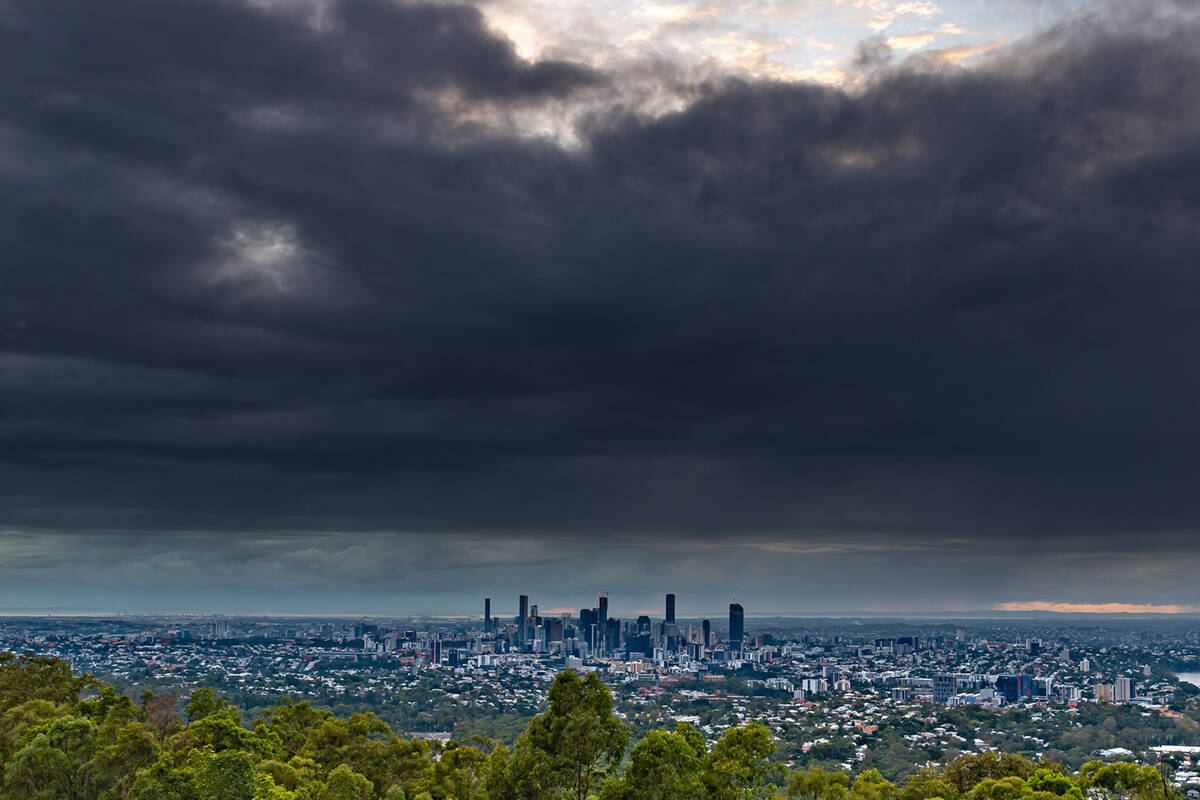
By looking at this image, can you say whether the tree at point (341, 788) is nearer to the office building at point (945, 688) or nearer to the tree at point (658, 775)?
the tree at point (658, 775)

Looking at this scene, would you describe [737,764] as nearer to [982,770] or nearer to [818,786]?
[818,786]

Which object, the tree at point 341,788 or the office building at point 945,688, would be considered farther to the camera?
the office building at point 945,688

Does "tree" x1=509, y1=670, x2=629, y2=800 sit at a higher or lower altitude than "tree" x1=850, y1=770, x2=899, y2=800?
higher

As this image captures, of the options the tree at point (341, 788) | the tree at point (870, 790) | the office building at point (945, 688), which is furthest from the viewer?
the office building at point (945, 688)

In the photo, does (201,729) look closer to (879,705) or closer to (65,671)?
(65,671)

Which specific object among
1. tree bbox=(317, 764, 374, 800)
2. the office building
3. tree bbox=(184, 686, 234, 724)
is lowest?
the office building

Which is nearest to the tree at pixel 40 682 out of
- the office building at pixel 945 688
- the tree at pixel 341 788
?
the tree at pixel 341 788

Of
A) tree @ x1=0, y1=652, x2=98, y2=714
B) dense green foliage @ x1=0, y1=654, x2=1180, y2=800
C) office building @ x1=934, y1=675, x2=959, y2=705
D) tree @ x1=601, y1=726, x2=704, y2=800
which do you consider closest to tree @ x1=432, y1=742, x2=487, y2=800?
dense green foliage @ x1=0, y1=654, x2=1180, y2=800

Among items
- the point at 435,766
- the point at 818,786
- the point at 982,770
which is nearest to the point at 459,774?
the point at 435,766

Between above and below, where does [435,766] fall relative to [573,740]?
below

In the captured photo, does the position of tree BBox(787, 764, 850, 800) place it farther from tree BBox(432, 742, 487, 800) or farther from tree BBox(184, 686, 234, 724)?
tree BBox(184, 686, 234, 724)
